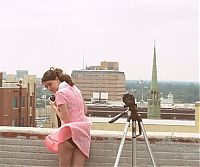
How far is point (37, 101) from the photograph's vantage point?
60.8m

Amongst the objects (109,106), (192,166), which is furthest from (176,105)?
(192,166)

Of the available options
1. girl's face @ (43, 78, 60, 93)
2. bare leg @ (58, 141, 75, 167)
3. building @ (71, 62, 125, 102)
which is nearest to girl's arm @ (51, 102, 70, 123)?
girl's face @ (43, 78, 60, 93)

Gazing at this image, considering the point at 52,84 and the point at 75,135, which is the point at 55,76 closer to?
the point at 52,84

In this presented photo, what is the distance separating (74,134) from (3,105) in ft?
131

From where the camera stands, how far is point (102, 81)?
85812mm

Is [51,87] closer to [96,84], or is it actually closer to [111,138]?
[111,138]

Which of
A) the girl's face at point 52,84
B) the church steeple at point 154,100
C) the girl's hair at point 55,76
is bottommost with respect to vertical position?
the church steeple at point 154,100

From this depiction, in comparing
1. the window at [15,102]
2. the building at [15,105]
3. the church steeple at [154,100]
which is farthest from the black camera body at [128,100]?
the church steeple at [154,100]

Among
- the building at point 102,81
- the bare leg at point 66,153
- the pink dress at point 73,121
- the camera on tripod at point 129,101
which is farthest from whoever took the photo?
the building at point 102,81

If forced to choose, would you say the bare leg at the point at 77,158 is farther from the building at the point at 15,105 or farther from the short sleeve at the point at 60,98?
the building at the point at 15,105

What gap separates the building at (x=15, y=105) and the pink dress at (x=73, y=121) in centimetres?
3641

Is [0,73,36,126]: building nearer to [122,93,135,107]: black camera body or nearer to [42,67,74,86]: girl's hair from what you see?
[42,67,74,86]: girl's hair

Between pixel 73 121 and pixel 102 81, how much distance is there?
81.6m

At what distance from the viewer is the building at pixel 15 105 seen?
4322 centimetres
